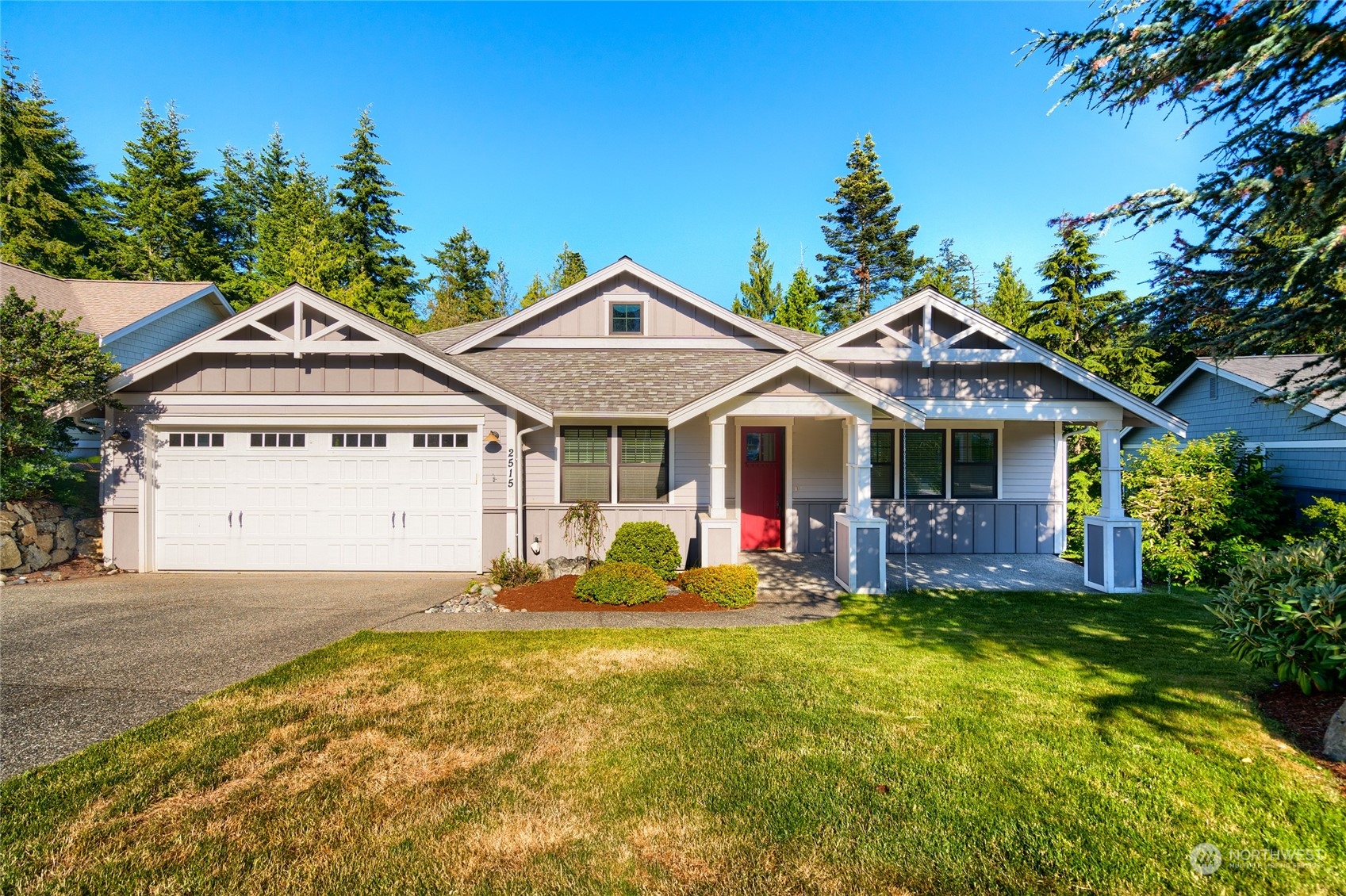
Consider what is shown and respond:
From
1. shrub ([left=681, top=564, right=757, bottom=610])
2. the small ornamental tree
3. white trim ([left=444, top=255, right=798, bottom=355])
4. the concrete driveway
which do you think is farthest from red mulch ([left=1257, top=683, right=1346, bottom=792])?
the small ornamental tree

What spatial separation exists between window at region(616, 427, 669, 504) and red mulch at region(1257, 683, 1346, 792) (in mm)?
8026

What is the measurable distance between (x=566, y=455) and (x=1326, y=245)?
9602 mm

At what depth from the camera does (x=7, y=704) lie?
4625mm

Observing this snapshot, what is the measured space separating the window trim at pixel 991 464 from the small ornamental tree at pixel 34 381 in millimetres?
15669

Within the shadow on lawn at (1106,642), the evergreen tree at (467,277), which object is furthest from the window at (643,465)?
the evergreen tree at (467,277)

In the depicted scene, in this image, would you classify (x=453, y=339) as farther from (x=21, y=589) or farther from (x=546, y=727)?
(x=546, y=727)

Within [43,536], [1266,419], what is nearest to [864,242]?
[1266,419]

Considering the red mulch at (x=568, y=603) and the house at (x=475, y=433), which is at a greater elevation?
the house at (x=475, y=433)

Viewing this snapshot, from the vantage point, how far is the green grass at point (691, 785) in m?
2.76

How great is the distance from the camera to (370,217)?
2748 centimetres

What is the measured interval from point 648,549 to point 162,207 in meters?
32.0

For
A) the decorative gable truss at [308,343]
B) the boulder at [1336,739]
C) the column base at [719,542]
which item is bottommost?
the boulder at [1336,739]

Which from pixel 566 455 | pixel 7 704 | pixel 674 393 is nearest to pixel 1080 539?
pixel 674 393

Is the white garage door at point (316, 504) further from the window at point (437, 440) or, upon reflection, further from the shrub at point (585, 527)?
the shrub at point (585, 527)
